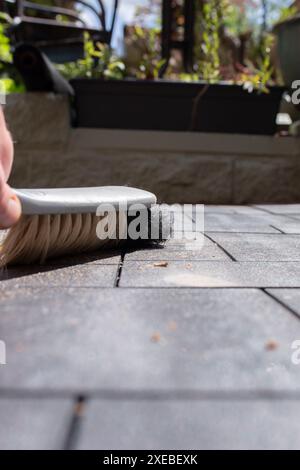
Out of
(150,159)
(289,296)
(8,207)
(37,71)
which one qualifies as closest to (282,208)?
(150,159)

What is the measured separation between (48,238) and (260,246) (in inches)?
32.7

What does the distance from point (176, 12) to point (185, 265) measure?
529cm

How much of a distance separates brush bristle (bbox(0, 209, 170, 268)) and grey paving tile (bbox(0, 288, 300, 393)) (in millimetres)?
295

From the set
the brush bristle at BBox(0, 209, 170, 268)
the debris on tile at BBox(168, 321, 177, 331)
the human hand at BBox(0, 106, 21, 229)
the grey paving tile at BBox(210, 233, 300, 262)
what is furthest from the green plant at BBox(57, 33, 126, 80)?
the debris on tile at BBox(168, 321, 177, 331)

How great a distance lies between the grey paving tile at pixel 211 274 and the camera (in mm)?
1285

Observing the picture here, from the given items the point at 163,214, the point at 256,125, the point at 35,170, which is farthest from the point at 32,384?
the point at 256,125

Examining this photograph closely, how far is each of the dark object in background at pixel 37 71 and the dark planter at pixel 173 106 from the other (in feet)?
0.38

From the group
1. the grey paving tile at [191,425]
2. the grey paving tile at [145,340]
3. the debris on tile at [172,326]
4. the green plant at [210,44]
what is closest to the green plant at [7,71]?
the green plant at [210,44]

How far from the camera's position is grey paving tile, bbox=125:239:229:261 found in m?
1.65

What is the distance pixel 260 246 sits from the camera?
1852mm

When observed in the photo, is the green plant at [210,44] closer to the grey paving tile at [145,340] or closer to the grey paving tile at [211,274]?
the grey paving tile at [211,274]

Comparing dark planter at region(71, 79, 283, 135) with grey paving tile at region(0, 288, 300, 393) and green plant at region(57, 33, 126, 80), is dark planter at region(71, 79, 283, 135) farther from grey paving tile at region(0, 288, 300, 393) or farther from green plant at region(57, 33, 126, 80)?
grey paving tile at region(0, 288, 300, 393)
